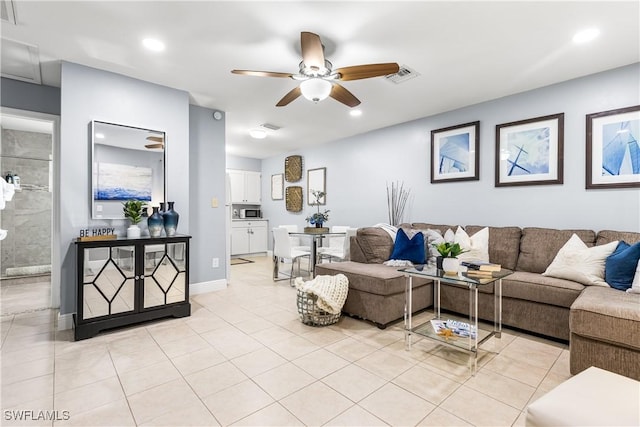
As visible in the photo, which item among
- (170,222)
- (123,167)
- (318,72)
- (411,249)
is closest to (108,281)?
(170,222)

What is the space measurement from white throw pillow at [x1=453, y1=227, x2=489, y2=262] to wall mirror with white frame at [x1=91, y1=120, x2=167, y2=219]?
137 inches

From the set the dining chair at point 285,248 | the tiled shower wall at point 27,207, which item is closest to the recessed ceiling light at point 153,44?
the dining chair at point 285,248

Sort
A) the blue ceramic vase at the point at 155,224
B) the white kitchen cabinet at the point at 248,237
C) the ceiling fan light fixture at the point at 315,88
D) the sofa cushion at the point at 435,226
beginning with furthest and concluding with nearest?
1. the white kitchen cabinet at the point at 248,237
2. the sofa cushion at the point at 435,226
3. the blue ceramic vase at the point at 155,224
4. the ceiling fan light fixture at the point at 315,88

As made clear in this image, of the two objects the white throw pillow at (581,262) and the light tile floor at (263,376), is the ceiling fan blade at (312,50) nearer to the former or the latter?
the light tile floor at (263,376)

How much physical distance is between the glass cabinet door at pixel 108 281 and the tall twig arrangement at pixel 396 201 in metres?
3.58

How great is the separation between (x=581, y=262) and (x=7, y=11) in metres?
5.00

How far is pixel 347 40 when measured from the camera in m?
2.50

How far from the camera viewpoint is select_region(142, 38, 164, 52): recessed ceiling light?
2.54 metres

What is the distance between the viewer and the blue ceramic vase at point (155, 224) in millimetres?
3123

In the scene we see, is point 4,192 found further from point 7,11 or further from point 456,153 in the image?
point 456,153

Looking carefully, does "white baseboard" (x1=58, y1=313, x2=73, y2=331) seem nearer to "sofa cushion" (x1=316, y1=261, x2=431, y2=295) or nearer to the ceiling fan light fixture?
"sofa cushion" (x1=316, y1=261, x2=431, y2=295)

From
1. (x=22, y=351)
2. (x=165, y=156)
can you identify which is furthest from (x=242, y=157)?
(x=22, y=351)

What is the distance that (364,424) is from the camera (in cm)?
159

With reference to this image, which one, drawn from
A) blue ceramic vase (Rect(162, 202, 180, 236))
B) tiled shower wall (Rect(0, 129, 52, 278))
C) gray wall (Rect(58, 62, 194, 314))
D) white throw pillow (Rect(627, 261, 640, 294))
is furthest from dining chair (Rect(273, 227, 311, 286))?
tiled shower wall (Rect(0, 129, 52, 278))
